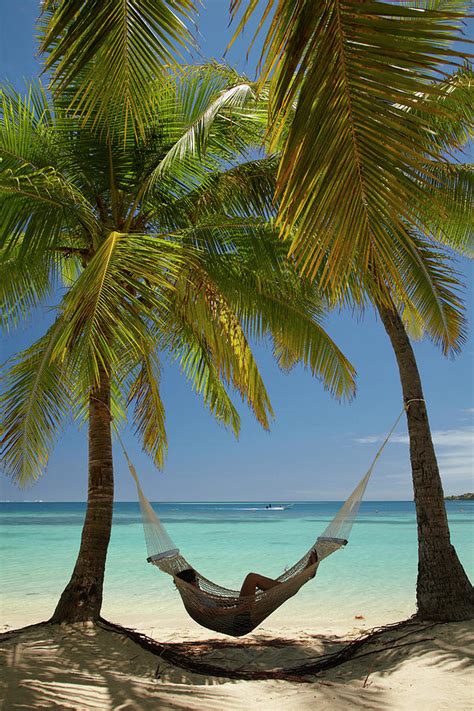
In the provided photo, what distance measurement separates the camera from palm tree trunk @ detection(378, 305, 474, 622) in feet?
11.1

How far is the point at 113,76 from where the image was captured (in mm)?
1886

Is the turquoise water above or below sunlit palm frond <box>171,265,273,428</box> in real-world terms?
below

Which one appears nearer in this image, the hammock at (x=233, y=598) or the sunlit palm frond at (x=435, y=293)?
the hammock at (x=233, y=598)

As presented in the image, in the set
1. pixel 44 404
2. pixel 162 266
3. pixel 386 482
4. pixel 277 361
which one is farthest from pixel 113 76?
pixel 386 482

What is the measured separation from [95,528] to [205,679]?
3.31 feet

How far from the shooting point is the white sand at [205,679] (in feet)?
7.70

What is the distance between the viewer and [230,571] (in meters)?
9.44

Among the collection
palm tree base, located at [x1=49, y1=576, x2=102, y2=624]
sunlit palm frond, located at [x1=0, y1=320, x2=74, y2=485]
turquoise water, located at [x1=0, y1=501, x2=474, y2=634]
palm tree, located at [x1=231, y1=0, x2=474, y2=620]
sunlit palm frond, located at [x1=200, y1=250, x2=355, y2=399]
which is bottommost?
turquoise water, located at [x1=0, y1=501, x2=474, y2=634]

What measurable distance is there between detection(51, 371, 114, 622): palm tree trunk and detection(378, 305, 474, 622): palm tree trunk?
5.53 feet

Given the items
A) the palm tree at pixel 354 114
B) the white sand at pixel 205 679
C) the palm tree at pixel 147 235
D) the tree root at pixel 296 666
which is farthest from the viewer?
the palm tree at pixel 147 235

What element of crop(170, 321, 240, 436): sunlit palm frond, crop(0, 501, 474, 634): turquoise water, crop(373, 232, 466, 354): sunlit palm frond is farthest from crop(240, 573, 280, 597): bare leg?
crop(373, 232, 466, 354): sunlit palm frond

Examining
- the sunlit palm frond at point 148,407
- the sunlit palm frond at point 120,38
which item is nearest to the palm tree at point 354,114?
the sunlit palm frond at point 120,38

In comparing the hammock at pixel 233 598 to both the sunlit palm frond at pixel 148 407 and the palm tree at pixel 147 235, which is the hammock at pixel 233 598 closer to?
the palm tree at pixel 147 235

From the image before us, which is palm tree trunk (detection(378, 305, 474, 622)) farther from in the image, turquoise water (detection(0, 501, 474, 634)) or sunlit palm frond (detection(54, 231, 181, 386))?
sunlit palm frond (detection(54, 231, 181, 386))
